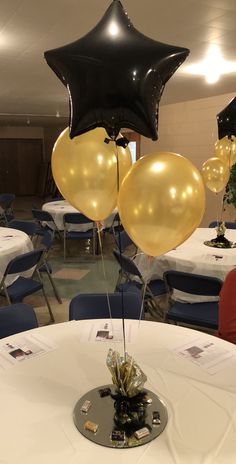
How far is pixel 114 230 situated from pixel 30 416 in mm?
4815

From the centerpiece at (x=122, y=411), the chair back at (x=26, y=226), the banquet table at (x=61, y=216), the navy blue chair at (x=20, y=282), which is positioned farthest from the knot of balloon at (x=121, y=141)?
the banquet table at (x=61, y=216)

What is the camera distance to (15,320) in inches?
88.8

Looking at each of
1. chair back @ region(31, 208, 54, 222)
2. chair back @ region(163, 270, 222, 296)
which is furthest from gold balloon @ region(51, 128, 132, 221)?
chair back @ region(31, 208, 54, 222)

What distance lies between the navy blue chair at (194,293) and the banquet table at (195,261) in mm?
318

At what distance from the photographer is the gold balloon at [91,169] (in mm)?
1642

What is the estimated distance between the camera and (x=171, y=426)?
1392 millimetres

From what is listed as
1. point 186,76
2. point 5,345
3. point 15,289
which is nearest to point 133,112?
point 5,345

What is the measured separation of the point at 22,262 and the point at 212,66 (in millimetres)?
3244

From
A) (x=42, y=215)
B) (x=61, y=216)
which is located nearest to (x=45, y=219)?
(x=42, y=215)

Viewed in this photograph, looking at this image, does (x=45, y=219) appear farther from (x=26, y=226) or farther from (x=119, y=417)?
(x=119, y=417)

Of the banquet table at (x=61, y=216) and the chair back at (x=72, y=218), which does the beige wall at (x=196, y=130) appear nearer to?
the banquet table at (x=61, y=216)

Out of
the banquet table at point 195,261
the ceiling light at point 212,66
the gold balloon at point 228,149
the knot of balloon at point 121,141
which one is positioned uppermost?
the ceiling light at point 212,66

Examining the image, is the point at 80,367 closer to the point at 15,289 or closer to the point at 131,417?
the point at 131,417

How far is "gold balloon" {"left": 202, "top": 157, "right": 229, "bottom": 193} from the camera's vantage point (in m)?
3.98
